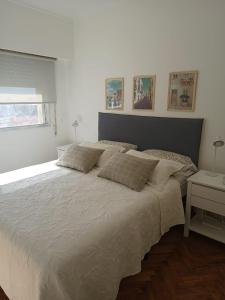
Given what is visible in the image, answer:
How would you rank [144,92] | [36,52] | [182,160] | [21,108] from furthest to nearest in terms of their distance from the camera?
[21,108] < [36,52] < [144,92] < [182,160]

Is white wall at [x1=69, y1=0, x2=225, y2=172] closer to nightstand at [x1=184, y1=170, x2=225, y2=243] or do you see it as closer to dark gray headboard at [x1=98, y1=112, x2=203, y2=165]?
dark gray headboard at [x1=98, y1=112, x2=203, y2=165]

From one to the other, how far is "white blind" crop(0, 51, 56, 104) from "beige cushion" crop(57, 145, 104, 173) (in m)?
1.29

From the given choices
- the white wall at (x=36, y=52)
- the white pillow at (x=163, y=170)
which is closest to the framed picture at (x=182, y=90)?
the white pillow at (x=163, y=170)

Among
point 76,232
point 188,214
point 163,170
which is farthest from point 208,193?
point 76,232

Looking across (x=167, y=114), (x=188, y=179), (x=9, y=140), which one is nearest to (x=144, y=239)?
(x=188, y=179)

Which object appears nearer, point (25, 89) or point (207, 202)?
point (207, 202)

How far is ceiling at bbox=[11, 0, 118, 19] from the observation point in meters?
2.75

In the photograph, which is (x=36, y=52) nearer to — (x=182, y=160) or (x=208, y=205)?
(x=182, y=160)

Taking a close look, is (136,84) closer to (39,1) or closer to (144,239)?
(39,1)

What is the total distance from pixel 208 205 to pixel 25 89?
2.93 metres

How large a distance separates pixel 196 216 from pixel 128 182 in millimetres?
1005

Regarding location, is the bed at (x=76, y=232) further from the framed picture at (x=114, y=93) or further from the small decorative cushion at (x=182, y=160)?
the framed picture at (x=114, y=93)

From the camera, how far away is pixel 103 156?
2592 millimetres

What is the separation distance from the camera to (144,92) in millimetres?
2807
